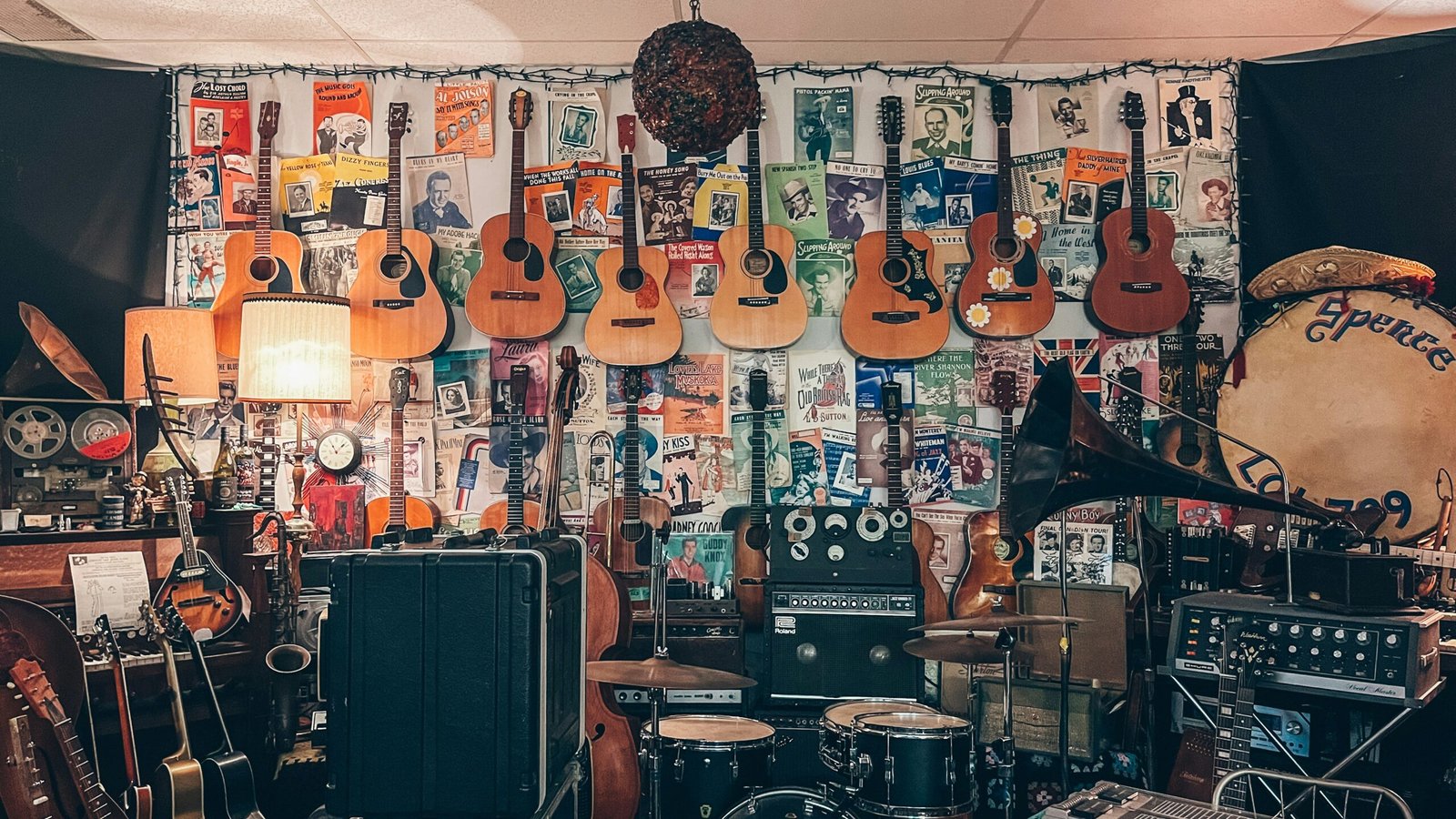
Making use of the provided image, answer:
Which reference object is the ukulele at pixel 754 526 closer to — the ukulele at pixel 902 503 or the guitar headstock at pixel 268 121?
the ukulele at pixel 902 503

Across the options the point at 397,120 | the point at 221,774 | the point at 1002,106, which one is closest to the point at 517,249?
the point at 397,120

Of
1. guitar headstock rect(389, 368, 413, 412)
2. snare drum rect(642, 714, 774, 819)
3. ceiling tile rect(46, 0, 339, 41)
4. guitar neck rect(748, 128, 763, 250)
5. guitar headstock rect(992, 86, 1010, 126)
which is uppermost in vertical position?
ceiling tile rect(46, 0, 339, 41)

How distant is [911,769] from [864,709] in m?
0.38

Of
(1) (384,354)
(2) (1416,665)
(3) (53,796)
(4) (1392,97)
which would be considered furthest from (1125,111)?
(3) (53,796)

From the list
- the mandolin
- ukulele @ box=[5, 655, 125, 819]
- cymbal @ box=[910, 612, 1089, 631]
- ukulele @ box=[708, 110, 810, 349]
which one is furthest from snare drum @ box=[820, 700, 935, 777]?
ukulele @ box=[5, 655, 125, 819]

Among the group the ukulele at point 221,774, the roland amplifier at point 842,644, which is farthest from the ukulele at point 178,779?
the roland amplifier at point 842,644

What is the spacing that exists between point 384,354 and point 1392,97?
3930 millimetres

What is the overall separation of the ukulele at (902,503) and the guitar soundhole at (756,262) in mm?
646

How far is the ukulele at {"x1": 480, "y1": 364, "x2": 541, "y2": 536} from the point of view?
13.1 feet

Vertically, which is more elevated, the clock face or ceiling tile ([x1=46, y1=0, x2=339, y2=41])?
ceiling tile ([x1=46, y1=0, x2=339, y2=41])

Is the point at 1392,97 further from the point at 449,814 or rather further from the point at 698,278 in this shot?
Answer: the point at 449,814

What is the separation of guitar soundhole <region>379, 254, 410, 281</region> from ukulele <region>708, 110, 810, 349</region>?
1198 mm

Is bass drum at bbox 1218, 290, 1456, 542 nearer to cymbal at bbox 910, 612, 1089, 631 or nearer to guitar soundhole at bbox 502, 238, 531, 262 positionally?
cymbal at bbox 910, 612, 1089, 631

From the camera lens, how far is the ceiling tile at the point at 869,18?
367cm
